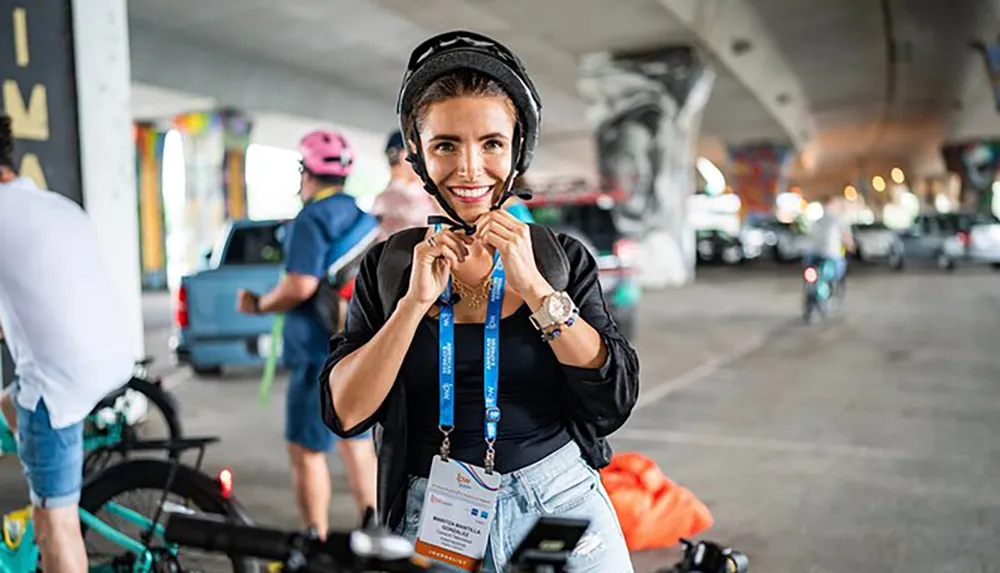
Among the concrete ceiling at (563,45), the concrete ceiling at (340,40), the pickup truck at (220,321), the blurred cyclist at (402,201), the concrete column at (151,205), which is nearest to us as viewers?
the blurred cyclist at (402,201)

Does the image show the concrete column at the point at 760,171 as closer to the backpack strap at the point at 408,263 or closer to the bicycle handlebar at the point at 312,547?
the backpack strap at the point at 408,263

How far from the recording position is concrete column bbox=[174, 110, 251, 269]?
2369 cm

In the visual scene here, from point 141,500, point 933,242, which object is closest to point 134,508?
point 141,500

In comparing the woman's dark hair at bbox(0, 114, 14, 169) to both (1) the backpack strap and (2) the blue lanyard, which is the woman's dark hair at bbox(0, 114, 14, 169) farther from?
(2) the blue lanyard

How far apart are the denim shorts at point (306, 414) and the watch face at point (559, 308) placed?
235 cm

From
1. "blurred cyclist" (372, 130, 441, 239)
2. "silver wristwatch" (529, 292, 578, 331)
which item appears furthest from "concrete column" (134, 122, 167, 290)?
"silver wristwatch" (529, 292, 578, 331)

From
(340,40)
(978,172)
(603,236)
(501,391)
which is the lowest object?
(501,391)

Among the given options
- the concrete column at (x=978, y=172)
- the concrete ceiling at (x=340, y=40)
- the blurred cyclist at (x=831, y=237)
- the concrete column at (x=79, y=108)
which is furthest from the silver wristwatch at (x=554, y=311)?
the concrete column at (x=978, y=172)

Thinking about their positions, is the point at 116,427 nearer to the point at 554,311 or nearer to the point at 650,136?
the point at 554,311

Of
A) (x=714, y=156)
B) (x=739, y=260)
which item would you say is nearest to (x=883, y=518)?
(x=739, y=260)

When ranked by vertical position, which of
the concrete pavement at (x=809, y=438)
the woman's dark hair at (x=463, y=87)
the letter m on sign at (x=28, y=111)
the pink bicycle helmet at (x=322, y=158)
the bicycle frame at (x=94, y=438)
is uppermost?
the letter m on sign at (x=28, y=111)

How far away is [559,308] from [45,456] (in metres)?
2.03

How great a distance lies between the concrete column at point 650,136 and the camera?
2044cm

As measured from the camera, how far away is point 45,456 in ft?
9.41
